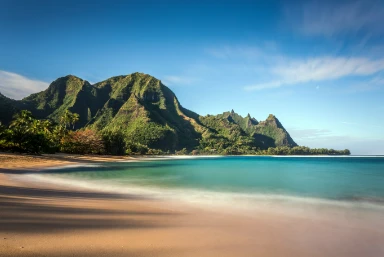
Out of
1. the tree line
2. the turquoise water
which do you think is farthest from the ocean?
the tree line

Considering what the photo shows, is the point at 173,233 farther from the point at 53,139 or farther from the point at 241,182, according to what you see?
the point at 53,139

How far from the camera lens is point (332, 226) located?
25.8 ft

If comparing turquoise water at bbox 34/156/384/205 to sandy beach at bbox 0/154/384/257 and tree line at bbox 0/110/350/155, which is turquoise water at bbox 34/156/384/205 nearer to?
sandy beach at bbox 0/154/384/257

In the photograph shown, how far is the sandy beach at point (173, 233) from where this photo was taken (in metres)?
4.72

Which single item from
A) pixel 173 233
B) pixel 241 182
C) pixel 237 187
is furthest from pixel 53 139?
pixel 173 233

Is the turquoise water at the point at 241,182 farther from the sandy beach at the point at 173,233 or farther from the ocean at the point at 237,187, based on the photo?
the sandy beach at the point at 173,233

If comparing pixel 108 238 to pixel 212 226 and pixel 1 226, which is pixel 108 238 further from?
pixel 212 226

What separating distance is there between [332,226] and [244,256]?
15.5 ft

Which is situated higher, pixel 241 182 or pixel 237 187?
pixel 237 187

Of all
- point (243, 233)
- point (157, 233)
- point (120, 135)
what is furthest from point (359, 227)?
point (120, 135)

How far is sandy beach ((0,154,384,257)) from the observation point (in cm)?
472

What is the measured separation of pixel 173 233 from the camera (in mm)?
6113

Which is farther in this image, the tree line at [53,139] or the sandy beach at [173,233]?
the tree line at [53,139]

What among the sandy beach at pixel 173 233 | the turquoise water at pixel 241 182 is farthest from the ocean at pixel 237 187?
the sandy beach at pixel 173 233
